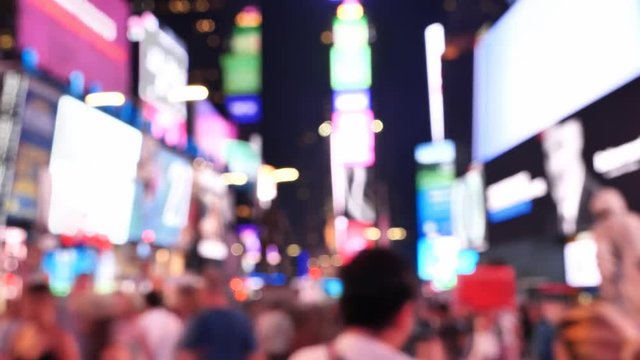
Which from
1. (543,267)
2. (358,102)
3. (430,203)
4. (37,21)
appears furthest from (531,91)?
(430,203)

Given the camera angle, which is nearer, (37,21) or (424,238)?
(37,21)

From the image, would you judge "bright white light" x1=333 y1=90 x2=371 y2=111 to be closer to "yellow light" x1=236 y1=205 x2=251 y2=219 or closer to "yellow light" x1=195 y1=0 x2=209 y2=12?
"yellow light" x1=236 y1=205 x2=251 y2=219

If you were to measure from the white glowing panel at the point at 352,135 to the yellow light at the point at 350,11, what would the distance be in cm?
500

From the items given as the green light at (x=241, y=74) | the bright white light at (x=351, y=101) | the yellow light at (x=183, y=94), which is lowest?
the yellow light at (x=183, y=94)

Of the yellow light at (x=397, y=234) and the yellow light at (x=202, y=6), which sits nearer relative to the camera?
the yellow light at (x=397, y=234)

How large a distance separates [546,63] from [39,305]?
9.11m

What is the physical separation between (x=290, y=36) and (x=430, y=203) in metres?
17.0

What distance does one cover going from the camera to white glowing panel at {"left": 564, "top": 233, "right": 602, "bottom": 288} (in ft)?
35.8

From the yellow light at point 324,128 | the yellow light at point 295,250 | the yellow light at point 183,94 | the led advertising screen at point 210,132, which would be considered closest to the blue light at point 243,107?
the led advertising screen at point 210,132

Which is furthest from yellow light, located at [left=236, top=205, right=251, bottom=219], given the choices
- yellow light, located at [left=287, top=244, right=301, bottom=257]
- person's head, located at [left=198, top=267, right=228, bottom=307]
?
person's head, located at [left=198, top=267, right=228, bottom=307]

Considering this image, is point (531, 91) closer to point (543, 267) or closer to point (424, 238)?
point (543, 267)

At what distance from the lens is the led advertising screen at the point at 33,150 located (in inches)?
451

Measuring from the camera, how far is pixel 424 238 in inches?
1582

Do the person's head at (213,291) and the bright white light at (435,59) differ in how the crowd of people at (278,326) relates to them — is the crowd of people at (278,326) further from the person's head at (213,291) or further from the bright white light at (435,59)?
the bright white light at (435,59)
